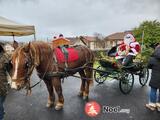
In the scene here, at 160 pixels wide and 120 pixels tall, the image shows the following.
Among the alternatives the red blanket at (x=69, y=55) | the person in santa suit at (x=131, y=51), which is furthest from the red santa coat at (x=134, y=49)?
the red blanket at (x=69, y=55)

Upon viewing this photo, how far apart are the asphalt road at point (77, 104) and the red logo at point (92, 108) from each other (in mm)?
107

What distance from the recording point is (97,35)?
60.4 m

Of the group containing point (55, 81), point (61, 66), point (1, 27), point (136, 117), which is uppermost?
point (1, 27)

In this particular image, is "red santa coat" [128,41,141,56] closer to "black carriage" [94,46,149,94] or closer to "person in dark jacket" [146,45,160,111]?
"black carriage" [94,46,149,94]

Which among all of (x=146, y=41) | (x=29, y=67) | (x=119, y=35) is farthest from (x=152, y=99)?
(x=119, y=35)

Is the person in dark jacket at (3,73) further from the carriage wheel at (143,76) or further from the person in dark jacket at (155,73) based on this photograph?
the carriage wheel at (143,76)

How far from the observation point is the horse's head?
12.7ft

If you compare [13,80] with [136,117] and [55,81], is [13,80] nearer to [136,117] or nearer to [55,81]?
[55,81]

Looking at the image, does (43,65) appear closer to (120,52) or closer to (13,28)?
(120,52)

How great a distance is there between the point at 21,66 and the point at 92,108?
2448 mm

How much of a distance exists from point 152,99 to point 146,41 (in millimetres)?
36162

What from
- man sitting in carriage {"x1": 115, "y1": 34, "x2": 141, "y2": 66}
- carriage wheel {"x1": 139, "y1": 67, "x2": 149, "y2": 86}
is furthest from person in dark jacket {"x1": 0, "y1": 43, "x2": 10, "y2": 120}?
carriage wheel {"x1": 139, "y1": 67, "x2": 149, "y2": 86}

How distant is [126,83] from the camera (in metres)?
6.41

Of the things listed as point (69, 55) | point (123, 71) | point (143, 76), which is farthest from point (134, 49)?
point (69, 55)
